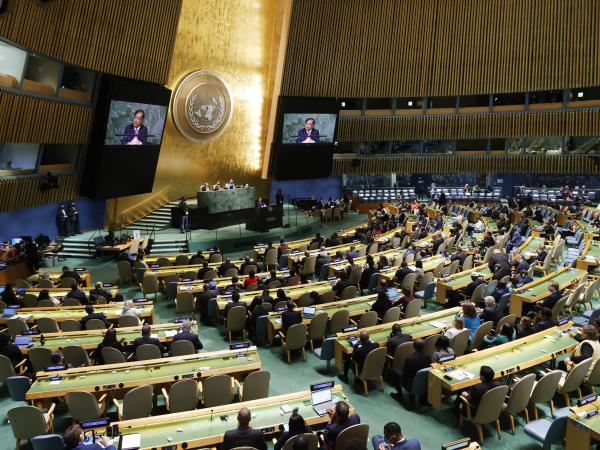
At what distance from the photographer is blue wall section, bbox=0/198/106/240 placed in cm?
1662

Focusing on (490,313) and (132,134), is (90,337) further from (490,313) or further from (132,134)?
(132,134)

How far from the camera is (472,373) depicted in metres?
6.64

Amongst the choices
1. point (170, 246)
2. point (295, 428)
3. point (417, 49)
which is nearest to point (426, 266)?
point (295, 428)

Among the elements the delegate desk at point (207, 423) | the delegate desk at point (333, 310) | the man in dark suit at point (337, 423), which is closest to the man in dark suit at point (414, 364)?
the delegate desk at point (207, 423)

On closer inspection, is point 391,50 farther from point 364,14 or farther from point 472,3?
point 472,3

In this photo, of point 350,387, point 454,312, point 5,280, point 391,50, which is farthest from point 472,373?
point 391,50

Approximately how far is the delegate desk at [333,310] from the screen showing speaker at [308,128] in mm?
15153

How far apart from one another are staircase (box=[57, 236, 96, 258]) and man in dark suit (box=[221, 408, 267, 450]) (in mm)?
14340

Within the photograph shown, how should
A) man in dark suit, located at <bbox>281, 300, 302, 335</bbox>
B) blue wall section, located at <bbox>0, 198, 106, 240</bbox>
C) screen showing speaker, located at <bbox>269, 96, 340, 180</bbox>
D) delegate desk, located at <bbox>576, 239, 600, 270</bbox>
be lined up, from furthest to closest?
screen showing speaker, located at <bbox>269, 96, 340, 180</bbox> < blue wall section, located at <bbox>0, 198, 106, 240</bbox> < delegate desk, located at <bbox>576, 239, 600, 270</bbox> < man in dark suit, located at <bbox>281, 300, 302, 335</bbox>

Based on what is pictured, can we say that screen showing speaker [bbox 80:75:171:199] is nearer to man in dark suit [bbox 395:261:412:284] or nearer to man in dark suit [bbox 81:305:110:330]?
man in dark suit [bbox 81:305:110:330]

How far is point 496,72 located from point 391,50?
557 cm

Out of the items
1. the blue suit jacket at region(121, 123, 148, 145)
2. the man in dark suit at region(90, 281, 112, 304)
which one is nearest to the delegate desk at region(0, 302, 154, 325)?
the man in dark suit at region(90, 281, 112, 304)

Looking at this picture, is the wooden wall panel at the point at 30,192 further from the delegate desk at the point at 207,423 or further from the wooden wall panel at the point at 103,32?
the delegate desk at the point at 207,423

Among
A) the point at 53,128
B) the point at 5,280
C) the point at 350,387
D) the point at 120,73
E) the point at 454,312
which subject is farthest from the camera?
the point at 120,73
